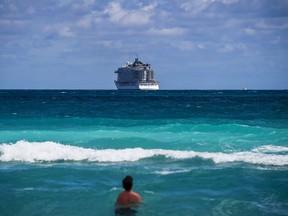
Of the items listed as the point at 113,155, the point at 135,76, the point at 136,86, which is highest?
the point at 135,76

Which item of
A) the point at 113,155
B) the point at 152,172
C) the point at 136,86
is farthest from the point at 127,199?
the point at 136,86

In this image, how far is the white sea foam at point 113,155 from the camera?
17250mm

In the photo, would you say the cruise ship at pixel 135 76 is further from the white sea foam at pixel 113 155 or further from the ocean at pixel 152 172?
the white sea foam at pixel 113 155

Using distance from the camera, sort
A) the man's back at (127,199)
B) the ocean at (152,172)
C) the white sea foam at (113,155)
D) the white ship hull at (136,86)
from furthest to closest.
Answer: the white ship hull at (136,86), the white sea foam at (113,155), the ocean at (152,172), the man's back at (127,199)

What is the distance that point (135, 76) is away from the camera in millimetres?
149625

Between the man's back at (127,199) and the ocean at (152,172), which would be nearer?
the man's back at (127,199)

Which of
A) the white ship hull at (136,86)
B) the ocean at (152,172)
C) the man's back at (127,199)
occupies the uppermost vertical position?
the white ship hull at (136,86)

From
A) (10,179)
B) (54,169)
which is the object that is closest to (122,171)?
(54,169)

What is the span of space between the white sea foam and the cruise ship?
128 metres

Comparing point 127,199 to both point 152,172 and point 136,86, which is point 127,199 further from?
point 136,86

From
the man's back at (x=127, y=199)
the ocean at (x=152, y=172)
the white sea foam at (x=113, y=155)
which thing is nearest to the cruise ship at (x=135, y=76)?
the ocean at (x=152, y=172)

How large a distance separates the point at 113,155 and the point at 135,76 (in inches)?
5176

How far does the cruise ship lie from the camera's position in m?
149

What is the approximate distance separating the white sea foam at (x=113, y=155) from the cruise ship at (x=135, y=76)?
128 m
